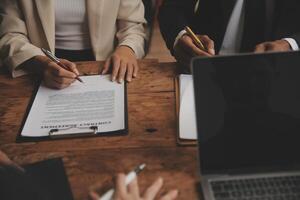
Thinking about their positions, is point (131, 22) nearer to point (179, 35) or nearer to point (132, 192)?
point (179, 35)

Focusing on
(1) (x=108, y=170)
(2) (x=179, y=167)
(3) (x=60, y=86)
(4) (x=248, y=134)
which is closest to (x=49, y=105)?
(3) (x=60, y=86)

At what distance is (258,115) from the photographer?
2.34ft

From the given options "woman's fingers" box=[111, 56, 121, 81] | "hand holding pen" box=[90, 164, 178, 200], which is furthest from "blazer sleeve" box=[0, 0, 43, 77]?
"hand holding pen" box=[90, 164, 178, 200]

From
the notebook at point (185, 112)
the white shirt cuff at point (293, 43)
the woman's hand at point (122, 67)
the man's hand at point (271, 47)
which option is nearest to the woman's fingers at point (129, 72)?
the woman's hand at point (122, 67)

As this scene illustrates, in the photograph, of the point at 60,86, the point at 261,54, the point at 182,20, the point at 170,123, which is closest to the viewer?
the point at 261,54

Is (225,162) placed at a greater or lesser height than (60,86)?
greater

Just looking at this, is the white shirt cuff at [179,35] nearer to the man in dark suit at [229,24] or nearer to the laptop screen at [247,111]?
the man in dark suit at [229,24]

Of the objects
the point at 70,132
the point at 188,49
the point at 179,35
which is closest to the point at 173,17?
the point at 179,35

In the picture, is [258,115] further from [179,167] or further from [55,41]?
[55,41]

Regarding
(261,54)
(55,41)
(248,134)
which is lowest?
(55,41)

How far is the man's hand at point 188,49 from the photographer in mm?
1083

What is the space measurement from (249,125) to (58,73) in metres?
0.57

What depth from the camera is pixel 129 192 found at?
0.72 meters

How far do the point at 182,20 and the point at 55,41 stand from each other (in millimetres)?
530
